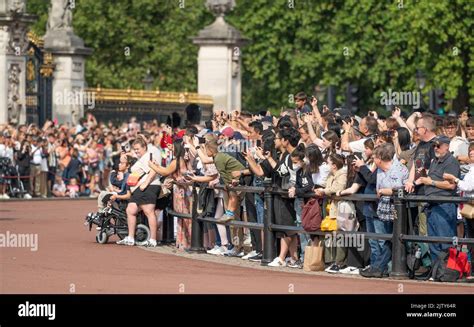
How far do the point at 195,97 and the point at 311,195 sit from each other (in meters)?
24.6

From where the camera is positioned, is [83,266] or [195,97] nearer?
[83,266]

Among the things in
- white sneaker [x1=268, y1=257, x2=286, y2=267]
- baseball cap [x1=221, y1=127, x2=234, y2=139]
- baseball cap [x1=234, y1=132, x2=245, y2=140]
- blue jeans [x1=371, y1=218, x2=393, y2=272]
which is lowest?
white sneaker [x1=268, y1=257, x2=286, y2=267]

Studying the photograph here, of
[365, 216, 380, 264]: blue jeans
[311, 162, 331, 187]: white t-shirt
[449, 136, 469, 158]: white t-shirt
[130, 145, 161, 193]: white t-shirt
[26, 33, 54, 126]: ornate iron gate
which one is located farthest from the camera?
[26, 33, 54, 126]: ornate iron gate

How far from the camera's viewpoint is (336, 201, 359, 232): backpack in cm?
2159

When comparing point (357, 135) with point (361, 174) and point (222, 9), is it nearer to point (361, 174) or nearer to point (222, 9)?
point (361, 174)

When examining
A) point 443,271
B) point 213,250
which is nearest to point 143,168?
point 213,250

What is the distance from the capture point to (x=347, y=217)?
70.8 ft

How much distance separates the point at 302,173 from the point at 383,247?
1566 millimetres

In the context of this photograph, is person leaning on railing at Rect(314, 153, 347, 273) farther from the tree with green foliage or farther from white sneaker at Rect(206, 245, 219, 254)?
the tree with green foliage

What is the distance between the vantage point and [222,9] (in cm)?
4606

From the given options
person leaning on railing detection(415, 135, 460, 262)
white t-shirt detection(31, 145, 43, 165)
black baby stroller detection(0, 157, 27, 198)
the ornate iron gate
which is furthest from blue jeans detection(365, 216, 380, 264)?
the ornate iron gate

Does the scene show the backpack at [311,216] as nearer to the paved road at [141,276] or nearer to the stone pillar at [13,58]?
the paved road at [141,276]

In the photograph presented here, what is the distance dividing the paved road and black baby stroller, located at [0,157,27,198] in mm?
13169
